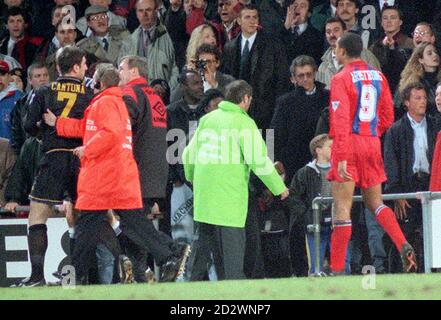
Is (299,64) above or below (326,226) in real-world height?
above

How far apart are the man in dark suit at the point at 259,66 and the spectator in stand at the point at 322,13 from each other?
1234 mm

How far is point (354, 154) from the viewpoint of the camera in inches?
533

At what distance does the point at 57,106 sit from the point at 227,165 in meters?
1.69

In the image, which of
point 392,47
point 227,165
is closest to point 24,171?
point 227,165

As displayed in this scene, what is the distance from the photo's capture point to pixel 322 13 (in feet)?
59.6

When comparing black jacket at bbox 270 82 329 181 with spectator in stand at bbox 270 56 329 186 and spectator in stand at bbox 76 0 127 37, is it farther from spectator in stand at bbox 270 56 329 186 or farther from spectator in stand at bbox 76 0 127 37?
spectator in stand at bbox 76 0 127 37

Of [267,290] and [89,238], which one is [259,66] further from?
[267,290]

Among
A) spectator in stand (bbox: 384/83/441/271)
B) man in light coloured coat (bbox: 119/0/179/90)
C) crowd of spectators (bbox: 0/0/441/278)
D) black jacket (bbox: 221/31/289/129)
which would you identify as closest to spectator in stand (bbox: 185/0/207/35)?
crowd of spectators (bbox: 0/0/441/278)

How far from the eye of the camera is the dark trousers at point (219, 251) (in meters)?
13.3

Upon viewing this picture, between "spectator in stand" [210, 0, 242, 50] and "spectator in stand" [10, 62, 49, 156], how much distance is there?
207 cm

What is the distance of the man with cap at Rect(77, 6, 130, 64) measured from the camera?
17797mm

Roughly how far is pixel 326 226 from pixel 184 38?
3746 millimetres
